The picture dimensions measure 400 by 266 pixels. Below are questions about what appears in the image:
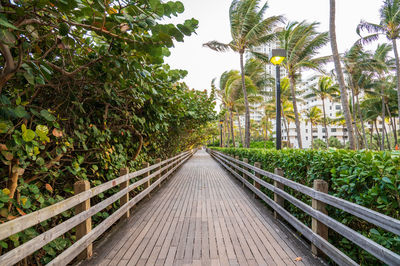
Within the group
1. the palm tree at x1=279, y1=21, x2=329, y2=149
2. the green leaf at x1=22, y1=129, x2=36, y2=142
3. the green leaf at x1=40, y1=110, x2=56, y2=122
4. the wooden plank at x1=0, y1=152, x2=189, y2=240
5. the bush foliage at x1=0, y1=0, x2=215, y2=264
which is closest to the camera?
the wooden plank at x1=0, y1=152, x2=189, y2=240

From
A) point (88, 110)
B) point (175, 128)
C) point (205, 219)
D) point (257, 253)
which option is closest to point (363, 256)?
point (257, 253)

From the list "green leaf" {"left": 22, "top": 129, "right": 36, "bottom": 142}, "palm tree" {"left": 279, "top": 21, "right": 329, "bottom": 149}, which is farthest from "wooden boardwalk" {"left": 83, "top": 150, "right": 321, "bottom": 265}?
"palm tree" {"left": 279, "top": 21, "right": 329, "bottom": 149}

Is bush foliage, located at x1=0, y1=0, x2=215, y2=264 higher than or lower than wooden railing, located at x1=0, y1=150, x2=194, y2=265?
higher

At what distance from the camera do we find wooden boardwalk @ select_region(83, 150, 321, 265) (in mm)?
2629

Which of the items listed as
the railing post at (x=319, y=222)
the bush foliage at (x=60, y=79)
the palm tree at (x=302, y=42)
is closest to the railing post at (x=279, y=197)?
the railing post at (x=319, y=222)

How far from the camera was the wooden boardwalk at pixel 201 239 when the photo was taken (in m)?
2.63

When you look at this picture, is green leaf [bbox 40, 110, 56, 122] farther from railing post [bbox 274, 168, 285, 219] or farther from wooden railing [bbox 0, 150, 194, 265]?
railing post [bbox 274, 168, 285, 219]

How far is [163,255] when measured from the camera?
2.72 meters

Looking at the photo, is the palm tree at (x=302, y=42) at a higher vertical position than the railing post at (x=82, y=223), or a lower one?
higher

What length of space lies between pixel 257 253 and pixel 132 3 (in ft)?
10.5

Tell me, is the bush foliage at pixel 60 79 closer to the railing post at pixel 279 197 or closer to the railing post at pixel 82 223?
the railing post at pixel 82 223

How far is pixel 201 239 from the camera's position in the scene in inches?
126

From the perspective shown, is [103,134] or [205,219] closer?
[103,134]

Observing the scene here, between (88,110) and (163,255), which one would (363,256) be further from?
(88,110)
